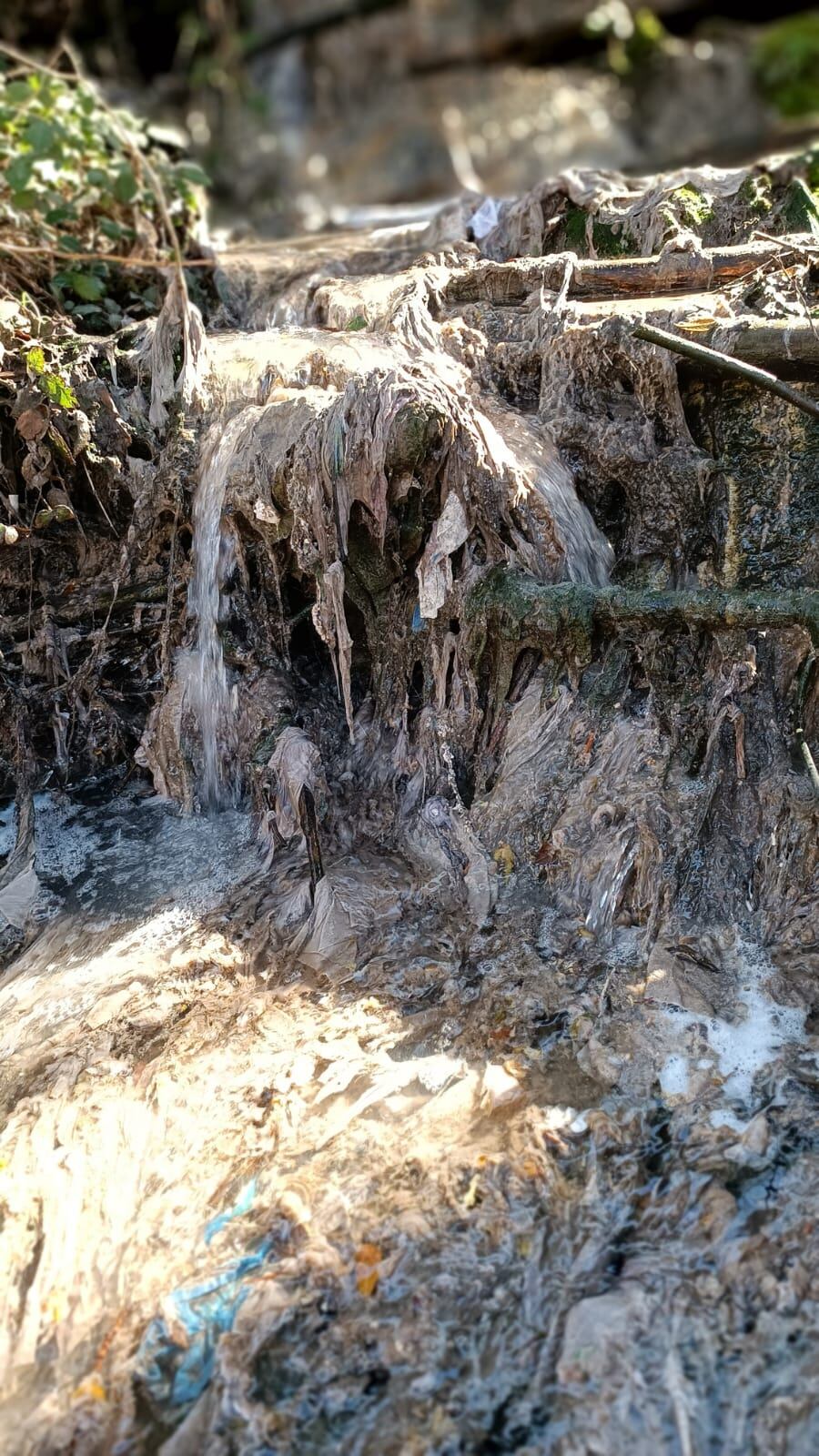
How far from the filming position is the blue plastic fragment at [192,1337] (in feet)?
6.73

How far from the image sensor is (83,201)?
4.68 metres

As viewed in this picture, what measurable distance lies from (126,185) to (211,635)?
90.8 inches

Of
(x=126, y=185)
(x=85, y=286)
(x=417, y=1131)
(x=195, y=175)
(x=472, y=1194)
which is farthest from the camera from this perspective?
(x=195, y=175)

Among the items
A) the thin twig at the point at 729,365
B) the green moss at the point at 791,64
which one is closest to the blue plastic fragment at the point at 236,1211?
the thin twig at the point at 729,365

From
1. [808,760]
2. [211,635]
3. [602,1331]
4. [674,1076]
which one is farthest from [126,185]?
[602,1331]

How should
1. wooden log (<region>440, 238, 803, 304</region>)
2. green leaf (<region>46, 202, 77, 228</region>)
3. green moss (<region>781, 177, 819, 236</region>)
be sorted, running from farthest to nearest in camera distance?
green leaf (<region>46, 202, 77, 228</region>) → green moss (<region>781, 177, 819, 236</region>) → wooden log (<region>440, 238, 803, 304</region>)

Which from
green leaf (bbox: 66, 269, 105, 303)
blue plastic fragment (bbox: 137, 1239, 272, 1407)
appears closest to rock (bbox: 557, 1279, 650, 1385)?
blue plastic fragment (bbox: 137, 1239, 272, 1407)

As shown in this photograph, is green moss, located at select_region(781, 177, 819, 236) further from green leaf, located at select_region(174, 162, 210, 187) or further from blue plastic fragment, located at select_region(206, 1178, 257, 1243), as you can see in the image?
blue plastic fragment, located at select_region(206, 1178, 257, 1243)

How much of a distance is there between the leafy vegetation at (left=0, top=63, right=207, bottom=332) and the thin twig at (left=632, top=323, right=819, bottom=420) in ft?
7.53

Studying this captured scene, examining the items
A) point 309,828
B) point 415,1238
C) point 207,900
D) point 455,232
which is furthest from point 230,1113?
point 455,232

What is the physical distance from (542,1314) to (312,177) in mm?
10825

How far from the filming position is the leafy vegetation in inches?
173

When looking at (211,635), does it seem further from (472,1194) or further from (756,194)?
(756,194)

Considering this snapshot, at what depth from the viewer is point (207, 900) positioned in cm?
335
